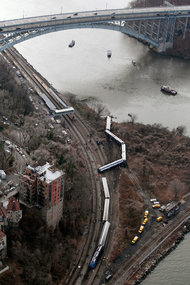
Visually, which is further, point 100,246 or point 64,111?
point 64,111

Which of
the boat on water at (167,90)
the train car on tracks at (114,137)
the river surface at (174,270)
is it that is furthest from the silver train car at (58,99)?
the river surface at (174,270)

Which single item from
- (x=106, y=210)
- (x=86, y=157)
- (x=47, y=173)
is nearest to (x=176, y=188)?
(x=106, y=210)

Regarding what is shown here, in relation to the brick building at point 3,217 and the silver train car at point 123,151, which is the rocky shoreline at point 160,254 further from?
the brick building at point 3,217

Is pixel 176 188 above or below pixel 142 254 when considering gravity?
above

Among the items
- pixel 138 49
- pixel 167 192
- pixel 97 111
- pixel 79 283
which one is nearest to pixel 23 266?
pixel 79 283

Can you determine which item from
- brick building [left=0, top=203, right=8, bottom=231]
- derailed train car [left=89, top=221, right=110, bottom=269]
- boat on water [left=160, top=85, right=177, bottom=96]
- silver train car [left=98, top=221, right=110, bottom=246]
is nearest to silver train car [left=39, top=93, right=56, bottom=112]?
boat on water [left=160, top=85, right=177, bottom=96]

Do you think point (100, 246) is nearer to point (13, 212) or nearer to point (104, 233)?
point (104, 233)

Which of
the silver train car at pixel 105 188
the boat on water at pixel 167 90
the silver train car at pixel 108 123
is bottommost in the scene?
the silver train car at pixel 105 188
